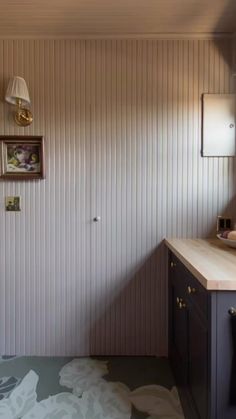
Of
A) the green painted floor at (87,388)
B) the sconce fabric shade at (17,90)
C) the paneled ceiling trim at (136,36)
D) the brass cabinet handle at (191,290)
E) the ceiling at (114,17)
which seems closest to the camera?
the brass cabinet handle at (191,290)

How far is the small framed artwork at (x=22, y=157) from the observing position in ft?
6.97

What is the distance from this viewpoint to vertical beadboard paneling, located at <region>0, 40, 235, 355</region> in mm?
2133

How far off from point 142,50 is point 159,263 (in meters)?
1.54

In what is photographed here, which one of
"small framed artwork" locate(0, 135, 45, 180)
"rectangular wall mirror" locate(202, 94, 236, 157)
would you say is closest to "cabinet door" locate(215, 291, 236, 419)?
"rectangular wall mirror" locate(202, 94, 236, 157)

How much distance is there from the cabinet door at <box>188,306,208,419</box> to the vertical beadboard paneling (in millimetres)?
699

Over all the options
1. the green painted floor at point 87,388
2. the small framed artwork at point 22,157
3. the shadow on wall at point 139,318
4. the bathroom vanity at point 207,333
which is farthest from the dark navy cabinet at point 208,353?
the small framed artwork at point 22,157

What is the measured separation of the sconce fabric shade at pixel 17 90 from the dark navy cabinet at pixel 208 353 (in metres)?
1.53

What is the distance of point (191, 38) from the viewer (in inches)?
83.4

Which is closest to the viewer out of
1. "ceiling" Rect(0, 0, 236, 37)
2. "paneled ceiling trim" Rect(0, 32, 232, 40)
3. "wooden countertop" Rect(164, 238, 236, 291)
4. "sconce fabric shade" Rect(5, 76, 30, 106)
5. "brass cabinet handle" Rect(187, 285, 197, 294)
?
"wooden countertop" Rect(164, 238, 236, 291)

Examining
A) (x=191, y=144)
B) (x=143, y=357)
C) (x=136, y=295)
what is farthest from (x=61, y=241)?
(x=191, y=144)

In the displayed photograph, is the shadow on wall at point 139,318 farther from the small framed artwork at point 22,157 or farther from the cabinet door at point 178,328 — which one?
the small framed artwork at point 22,157

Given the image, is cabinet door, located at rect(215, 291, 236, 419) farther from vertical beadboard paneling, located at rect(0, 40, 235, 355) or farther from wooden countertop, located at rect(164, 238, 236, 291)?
vertical beadboard paneling, located at rect(0, 40, 235, 355)

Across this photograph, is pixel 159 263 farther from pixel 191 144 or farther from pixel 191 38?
pixel 191 38

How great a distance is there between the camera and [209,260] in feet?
4.86
